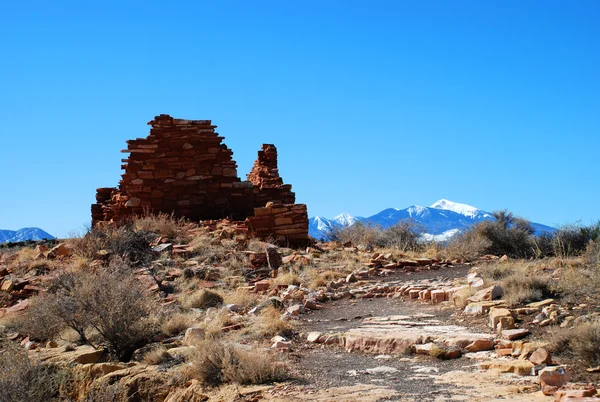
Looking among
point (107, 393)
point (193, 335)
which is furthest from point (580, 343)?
point (107, 393)

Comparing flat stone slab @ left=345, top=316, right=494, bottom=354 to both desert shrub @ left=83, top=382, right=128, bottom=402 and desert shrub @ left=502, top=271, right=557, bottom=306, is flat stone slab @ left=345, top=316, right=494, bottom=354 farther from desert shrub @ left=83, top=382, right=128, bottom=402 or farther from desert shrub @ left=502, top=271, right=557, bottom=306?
desert shrub @ left=83, top=382, right=128, bottom=402

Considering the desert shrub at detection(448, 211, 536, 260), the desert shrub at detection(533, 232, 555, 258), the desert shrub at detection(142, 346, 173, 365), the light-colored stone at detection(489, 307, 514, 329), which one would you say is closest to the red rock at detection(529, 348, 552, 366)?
the light-colored stone at detection(489, 307, 514, 329)

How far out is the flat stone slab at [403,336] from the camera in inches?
287

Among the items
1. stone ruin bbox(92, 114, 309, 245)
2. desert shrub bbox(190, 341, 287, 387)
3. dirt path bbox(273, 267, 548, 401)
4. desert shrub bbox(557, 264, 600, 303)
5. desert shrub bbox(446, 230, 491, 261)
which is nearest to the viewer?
dirt path bbox(273, 267, 548, 401)

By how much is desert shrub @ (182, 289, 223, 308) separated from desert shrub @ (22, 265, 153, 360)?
116 cm

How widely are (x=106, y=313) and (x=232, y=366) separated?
2681 millimetres

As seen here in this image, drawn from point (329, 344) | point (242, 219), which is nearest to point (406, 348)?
point (329, 344)

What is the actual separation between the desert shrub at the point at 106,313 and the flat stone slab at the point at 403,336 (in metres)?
2.75

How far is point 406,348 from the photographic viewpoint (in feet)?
24.0

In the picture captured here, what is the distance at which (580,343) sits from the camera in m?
5.97

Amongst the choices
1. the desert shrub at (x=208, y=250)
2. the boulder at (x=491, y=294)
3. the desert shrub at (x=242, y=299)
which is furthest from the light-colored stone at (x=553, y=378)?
the desert shrub at (x=208, y=250)

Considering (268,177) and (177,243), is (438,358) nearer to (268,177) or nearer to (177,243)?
(177,243)

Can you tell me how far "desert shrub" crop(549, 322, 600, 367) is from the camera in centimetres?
589

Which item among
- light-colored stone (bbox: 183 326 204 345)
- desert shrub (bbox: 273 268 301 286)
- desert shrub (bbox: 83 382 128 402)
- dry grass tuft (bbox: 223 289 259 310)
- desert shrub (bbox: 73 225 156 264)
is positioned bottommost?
desert shrub (bbox: 83 382 128 402)
